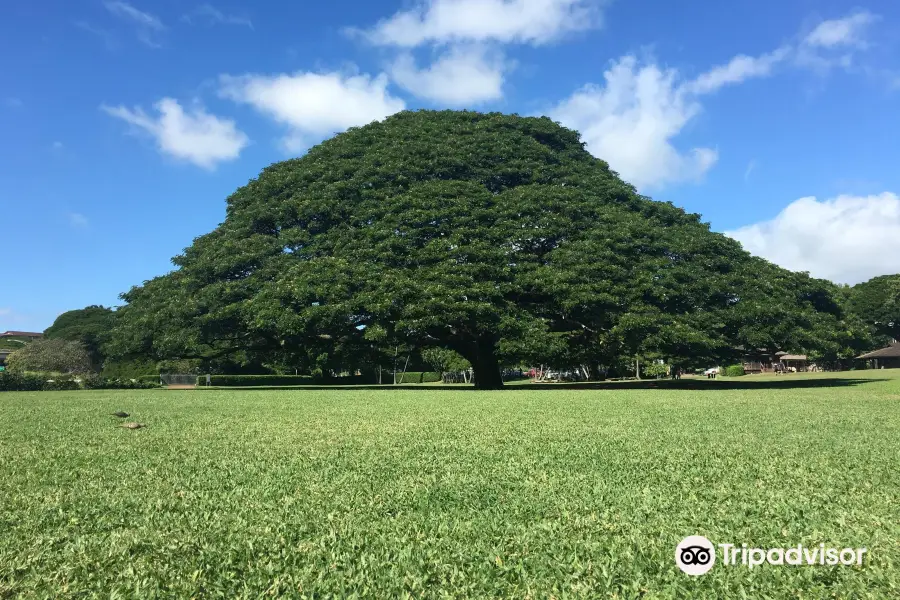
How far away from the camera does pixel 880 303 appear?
2431 inches

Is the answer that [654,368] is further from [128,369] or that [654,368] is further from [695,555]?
[128,369]

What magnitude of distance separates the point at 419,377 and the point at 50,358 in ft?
88.3

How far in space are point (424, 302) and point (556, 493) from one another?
14274mm

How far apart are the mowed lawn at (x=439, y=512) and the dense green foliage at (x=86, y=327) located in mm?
50132

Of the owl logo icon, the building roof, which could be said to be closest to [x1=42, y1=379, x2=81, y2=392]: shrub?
the owl logo icon

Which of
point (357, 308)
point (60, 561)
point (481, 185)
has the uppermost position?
point (481, 185)

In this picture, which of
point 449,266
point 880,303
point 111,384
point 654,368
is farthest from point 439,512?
point 880,303

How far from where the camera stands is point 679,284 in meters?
20.2

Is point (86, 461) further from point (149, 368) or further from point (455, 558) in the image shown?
point (149, 368)

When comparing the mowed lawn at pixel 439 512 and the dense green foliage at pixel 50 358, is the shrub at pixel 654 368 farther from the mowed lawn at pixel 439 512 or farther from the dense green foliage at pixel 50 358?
the dense green foliage at pixel 50 358

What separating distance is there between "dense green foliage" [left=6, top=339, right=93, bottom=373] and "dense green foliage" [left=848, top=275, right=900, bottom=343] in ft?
226

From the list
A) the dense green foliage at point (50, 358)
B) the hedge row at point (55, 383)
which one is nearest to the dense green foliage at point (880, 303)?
the hedge row at point (55, 383)

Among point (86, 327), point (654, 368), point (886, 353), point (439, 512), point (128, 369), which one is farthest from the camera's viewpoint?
point (886, 353)

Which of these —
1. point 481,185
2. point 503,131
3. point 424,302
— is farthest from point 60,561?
point 503,131
